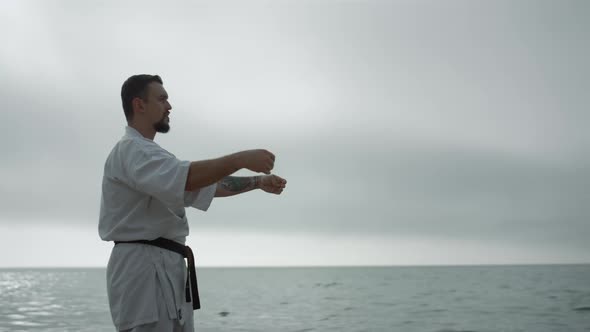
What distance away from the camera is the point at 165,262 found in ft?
10.9

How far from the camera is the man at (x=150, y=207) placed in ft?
9.75

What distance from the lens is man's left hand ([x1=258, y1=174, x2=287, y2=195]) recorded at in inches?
135

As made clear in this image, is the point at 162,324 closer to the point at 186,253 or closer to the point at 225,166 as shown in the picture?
the point at 186,253

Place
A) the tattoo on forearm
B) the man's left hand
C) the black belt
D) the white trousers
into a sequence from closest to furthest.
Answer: the white trousers, the black belt, the man's left hand, the tattoo on forearm

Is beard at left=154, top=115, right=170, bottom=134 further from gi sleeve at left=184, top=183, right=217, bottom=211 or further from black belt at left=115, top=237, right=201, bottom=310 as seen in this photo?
black belt at left=115, top=237, right=201, bottom=310

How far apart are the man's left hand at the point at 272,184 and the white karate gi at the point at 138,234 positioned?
34cm

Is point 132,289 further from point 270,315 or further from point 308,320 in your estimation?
point 270,315

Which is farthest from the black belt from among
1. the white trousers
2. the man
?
the white trousers

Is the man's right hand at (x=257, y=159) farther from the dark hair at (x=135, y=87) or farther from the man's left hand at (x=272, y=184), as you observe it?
the dark hair at (x=135, y=87)

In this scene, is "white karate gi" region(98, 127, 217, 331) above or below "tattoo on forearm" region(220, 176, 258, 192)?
below

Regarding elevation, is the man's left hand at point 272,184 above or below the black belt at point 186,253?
above

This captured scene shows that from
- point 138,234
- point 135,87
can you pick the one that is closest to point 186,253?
point 138,234

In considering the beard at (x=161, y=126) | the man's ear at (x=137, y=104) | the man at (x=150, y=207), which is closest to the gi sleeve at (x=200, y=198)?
the man at (x=150, y=207)

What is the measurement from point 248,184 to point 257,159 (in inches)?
29.5
